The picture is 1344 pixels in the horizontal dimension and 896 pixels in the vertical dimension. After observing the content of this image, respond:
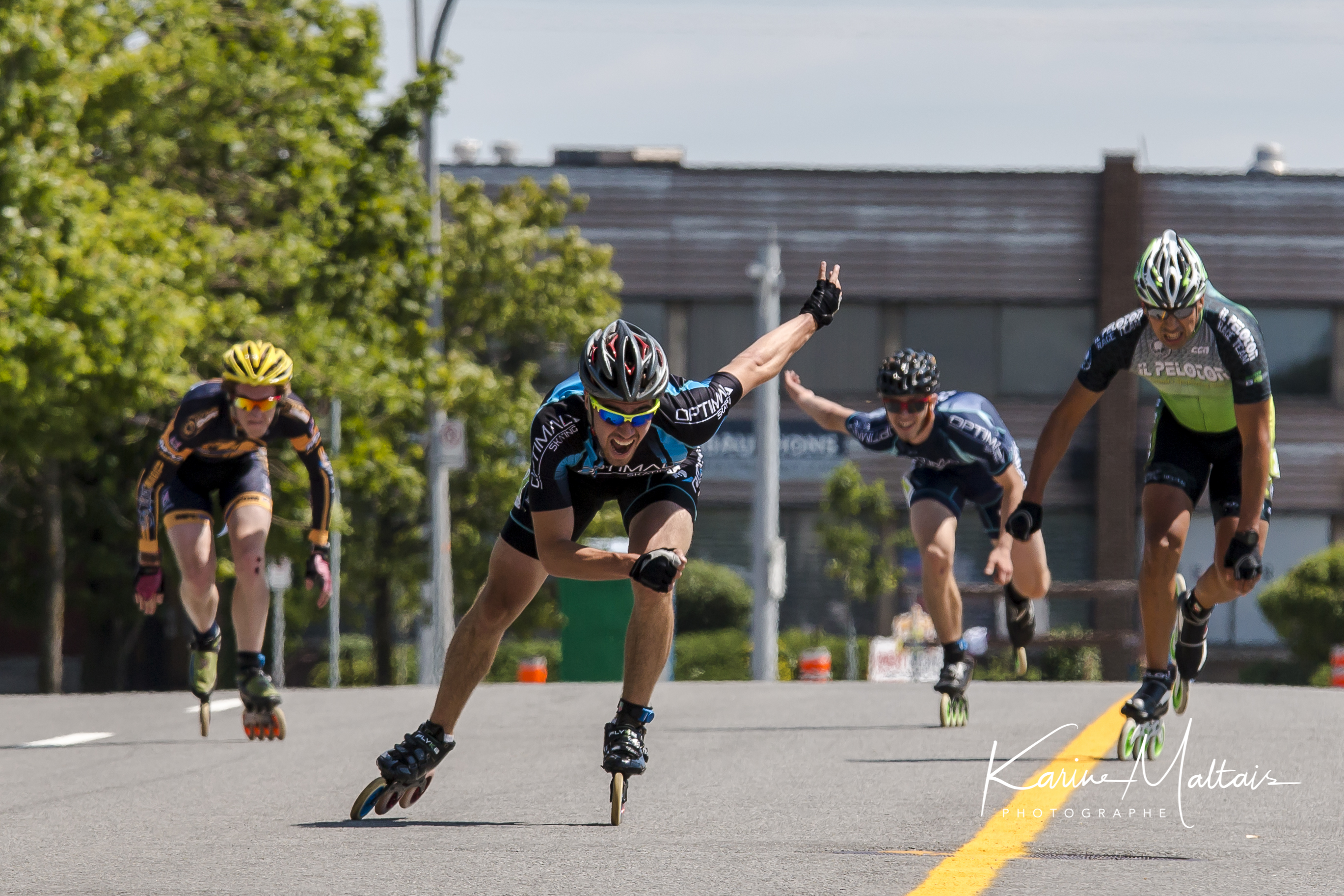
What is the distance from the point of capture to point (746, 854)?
19.8 ft

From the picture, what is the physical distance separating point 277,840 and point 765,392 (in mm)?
18771

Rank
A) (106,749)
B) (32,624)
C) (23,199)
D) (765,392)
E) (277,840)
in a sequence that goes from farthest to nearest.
A: (32,624) → (765,392) → (23,199) → (106,749) → (277,840)

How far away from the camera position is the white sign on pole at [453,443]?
23.3 metres

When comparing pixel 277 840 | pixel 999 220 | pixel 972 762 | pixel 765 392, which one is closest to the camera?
pixel 277 840

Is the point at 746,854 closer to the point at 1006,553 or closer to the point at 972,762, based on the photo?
the point at 972,762

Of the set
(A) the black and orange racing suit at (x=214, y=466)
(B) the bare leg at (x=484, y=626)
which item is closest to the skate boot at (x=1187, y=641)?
(B) the bare leg at (x=484, y=626)

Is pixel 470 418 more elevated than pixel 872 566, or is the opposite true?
pixel 470 418

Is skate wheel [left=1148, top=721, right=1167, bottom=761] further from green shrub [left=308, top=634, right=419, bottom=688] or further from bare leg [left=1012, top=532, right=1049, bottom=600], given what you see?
green shrub [left=308, top=634, right=419, bottom=688]

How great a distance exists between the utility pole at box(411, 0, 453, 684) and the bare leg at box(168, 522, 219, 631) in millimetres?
12790

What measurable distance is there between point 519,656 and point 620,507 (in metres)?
26.5

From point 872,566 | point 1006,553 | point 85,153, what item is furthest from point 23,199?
point 872,566

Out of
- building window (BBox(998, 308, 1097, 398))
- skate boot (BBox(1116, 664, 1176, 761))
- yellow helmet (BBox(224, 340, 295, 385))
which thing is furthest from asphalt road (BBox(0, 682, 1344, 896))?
building window (BBox(998, 308, 1097, 398))

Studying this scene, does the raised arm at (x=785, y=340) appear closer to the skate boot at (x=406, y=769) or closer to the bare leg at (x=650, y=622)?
the bare leg at (x=650, y=622)

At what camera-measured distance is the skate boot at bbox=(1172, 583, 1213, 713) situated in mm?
9062
